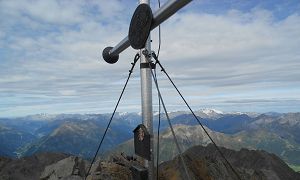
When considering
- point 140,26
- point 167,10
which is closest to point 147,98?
point 140,26

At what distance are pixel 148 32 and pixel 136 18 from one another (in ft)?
2.25

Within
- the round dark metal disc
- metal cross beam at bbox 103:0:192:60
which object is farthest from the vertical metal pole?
metal cross beam at bbox 103:0:192:60

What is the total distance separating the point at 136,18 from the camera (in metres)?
8.11

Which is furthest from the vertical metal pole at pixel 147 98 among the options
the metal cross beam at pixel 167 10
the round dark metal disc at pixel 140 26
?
the metal cross beam at pixel 167 10

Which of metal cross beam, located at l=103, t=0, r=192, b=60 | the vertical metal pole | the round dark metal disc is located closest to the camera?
metal cross beam, located at l=103, t=0, r=192, b=60

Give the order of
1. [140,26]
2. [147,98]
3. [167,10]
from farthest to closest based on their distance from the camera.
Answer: [147,98] < [140,26] < [167,10]

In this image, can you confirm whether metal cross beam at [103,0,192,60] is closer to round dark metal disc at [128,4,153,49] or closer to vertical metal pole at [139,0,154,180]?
round dark metal disc at [128,4,153,49]

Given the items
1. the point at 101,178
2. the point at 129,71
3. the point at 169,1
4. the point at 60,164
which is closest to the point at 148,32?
the point at 169,1

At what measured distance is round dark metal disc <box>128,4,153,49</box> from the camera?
24.6ft

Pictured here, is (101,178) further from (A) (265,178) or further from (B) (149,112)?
(A) (265,178)

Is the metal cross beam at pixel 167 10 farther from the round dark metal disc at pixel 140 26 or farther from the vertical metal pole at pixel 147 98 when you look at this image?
the vertical metal pole at pixel 147 98

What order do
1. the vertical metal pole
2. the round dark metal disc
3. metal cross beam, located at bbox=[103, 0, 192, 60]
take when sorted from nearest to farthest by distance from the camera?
metal cross beam, located at bbox=[103, 0, 192, 60]
the round dark metal disc
the vertical metal pole

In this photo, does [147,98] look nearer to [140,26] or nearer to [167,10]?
[140,26]

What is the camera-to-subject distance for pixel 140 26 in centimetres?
784
